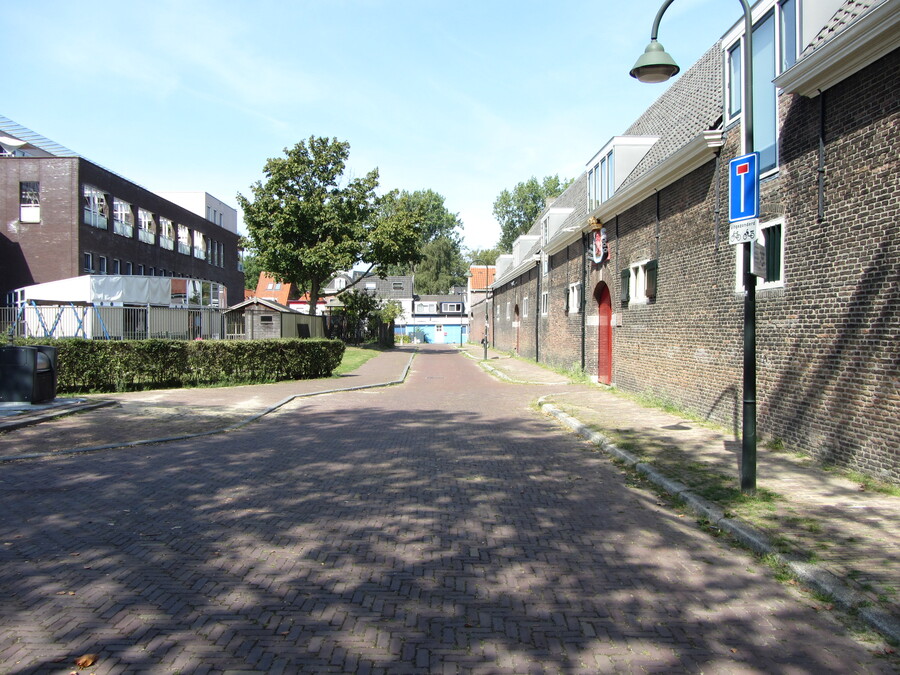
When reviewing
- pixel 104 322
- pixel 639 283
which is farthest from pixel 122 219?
pixel 639 283

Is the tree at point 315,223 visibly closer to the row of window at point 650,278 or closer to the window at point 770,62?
the row of window at point 650,278

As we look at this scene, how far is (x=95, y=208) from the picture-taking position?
33000 mm

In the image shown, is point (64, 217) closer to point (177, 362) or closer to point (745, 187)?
point (177, 362)

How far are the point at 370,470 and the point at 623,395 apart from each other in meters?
9.49

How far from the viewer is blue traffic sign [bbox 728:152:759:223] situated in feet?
20.8

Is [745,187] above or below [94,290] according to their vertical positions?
below

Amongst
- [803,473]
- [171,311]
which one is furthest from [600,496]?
[171,311]

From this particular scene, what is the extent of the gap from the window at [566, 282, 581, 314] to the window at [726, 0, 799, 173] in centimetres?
1158

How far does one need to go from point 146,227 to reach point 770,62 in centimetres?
3844

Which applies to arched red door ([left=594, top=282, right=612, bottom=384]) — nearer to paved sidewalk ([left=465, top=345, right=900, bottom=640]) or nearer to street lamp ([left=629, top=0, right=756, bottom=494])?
paved sidewalk ([left=465, top=345, right=900, bottom=640])

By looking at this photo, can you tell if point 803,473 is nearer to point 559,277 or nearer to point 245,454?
point 245,454

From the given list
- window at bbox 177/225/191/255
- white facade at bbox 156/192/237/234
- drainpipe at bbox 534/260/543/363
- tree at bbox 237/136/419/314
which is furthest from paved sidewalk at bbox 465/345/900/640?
white facade at bbox 156/192/237/234

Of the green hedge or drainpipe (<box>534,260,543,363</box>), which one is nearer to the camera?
the green hedge

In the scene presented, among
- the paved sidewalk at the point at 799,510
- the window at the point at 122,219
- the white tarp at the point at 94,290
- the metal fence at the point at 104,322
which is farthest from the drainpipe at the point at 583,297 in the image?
the window at the point at 122,219
